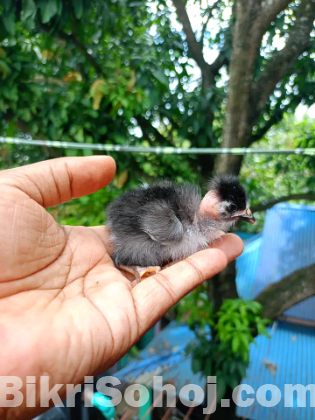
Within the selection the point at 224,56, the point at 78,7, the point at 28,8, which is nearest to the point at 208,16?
the point at 224,56

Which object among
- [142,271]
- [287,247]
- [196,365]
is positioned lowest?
[196,365]

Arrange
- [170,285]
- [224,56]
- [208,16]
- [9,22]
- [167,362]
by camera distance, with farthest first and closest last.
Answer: [167,362], [208,16], [224,56], [9,22], [170,285]

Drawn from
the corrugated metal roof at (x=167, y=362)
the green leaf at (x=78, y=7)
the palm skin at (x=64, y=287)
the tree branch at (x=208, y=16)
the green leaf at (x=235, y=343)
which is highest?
the tree branch at (x=208, y=16)

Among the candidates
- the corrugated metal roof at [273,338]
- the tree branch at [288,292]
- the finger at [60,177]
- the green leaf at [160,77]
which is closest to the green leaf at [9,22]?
the green leaf at [160,77]

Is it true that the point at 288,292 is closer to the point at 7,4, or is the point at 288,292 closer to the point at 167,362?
the point at 167,362

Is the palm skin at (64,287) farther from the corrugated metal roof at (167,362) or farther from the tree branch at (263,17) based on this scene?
the corrugated metal roof at (167,362)
